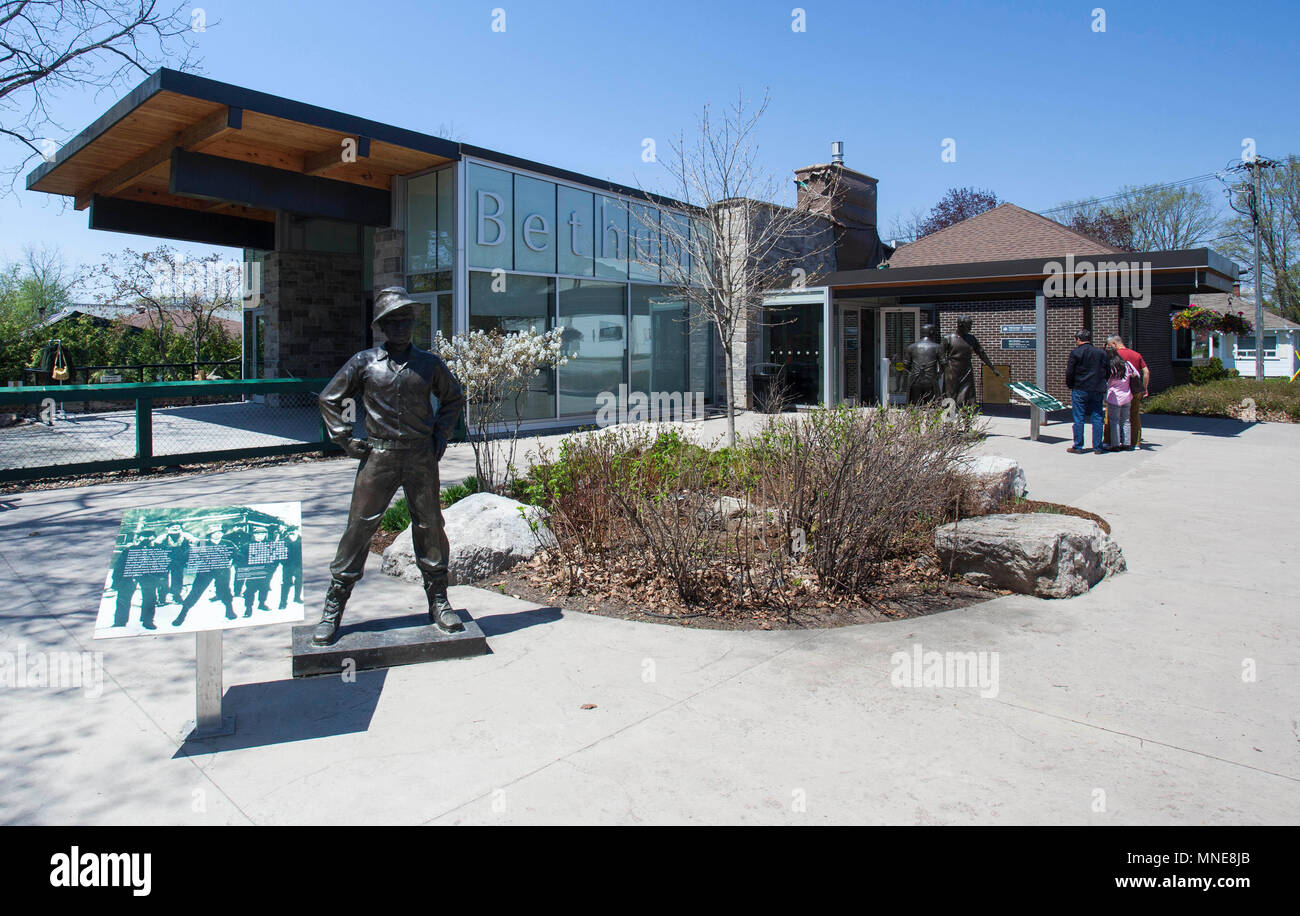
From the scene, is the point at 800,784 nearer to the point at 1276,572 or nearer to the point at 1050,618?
the point at 1050,618

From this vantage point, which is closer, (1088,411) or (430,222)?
(1088,411)

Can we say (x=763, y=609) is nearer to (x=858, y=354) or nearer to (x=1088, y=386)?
(x=1088, y=386)

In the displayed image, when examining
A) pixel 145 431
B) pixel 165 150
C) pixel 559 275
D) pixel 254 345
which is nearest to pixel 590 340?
pixel 559 275

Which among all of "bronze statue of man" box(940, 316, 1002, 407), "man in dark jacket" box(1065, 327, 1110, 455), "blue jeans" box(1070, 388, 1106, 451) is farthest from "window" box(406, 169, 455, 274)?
"blue jeans" box(1070, 388, 1106, 451)

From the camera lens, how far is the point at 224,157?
46.8ft

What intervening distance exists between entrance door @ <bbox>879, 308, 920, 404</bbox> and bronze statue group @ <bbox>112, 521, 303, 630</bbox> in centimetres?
1830

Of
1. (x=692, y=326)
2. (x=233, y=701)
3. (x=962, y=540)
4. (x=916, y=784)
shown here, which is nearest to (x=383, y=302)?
(x=233, y=701)

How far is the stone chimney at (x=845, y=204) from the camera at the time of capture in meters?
22.1

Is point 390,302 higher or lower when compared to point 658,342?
lower

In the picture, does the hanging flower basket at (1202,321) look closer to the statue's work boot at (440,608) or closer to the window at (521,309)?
the window at (521,309)

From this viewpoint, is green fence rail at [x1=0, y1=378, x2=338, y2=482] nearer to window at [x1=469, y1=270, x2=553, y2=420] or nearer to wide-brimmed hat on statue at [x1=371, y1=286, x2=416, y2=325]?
window at [x1=469, y1=270, x2=553, y2=420]

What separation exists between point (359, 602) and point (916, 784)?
408cm

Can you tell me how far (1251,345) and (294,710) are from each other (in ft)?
221

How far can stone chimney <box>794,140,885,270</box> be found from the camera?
22125 mm
